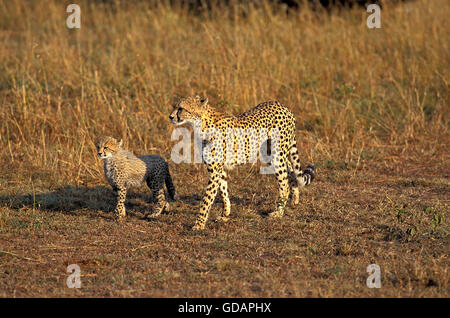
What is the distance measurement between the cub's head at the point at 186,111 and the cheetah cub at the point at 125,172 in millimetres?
750

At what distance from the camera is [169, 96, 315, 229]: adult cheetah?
19.7 ft

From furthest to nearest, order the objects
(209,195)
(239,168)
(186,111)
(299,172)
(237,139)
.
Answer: (239,168) → (299,172) → (237,139) → (209,195) → (186,111)

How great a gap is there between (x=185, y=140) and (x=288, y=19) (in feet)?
15.5

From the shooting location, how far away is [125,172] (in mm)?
6375

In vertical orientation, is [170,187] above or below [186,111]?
below

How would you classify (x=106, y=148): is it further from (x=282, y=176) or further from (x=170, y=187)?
(x=282, y=176)

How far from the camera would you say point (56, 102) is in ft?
30.2

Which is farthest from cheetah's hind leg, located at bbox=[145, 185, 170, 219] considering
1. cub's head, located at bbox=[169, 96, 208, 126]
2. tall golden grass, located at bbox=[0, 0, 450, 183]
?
tall golden grass, located at bbox=[0, 0, 450, 183]

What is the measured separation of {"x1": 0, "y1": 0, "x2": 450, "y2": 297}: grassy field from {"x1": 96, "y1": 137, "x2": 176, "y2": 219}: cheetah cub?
179 millimetres

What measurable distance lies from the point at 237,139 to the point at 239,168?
5.09ft

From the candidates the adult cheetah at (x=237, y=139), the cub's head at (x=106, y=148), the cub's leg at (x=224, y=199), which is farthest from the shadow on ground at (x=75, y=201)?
the adult cheetah at (x=237, y=139)

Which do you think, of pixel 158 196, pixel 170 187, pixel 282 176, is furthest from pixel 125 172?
pixel 282 176

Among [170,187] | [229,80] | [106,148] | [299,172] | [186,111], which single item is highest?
[229,80]

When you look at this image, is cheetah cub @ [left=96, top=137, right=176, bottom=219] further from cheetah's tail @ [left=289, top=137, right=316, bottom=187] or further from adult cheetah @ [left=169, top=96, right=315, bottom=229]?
cheetah's tail @ [left=289, top=137, right=316, bottom=187]
